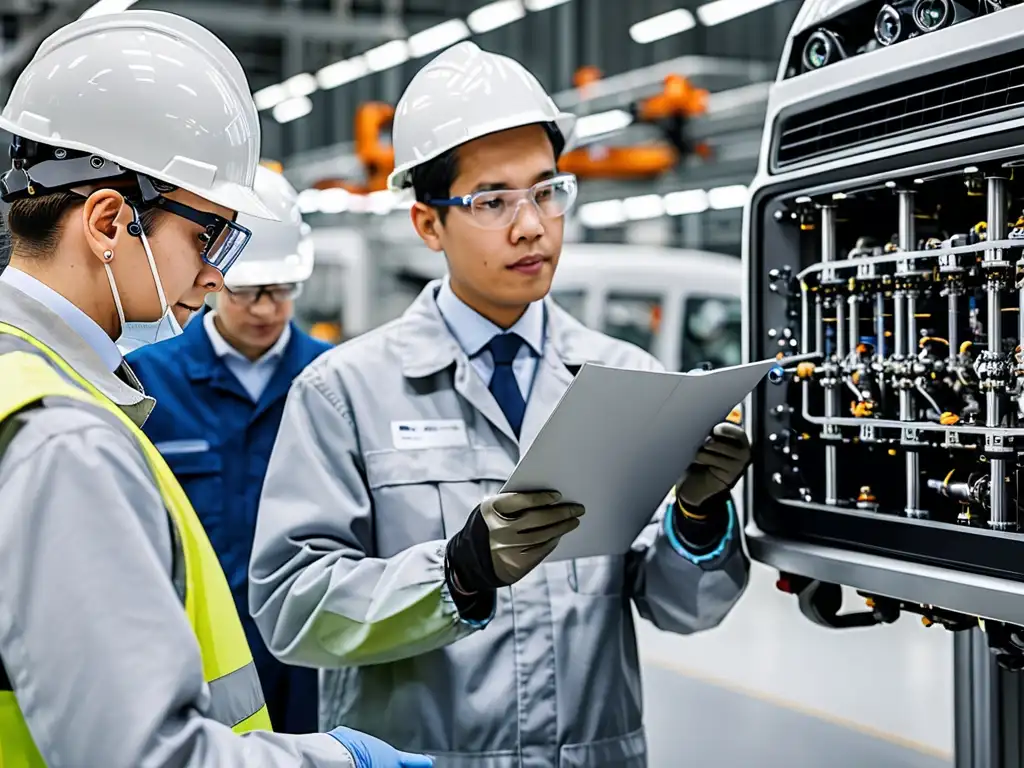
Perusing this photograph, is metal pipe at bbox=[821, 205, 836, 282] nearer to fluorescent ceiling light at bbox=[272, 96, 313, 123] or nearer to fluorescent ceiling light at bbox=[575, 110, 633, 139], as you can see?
fluorescent ceiling light at bbox=[575, 110, 633, 139]

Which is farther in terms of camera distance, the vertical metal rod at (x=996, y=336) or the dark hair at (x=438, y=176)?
the dark hair at (x=438, y=176)

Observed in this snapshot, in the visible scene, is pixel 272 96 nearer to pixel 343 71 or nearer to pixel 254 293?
pixel 343 71

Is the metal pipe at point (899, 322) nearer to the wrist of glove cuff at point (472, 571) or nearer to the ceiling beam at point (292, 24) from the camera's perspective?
the wrist of glove cuff at point (472, 571)

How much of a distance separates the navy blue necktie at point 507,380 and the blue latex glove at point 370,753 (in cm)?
91

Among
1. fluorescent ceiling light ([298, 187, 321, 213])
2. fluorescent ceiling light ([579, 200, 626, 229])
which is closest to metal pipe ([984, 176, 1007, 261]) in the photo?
fluorescent ceiling light ([298, 187, 321, 213])

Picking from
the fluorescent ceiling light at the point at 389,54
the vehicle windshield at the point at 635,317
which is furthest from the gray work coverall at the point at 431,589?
the fluorescent ceiling light at the point at 389,54

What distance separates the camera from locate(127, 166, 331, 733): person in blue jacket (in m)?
2.92

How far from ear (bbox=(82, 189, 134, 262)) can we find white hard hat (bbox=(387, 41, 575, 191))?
0.90 metres

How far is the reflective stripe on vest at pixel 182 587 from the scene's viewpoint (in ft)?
3.59

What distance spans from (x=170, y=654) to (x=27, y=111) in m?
0.67

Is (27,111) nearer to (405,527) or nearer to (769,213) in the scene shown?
(405,527)

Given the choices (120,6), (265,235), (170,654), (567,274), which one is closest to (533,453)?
(170,654)

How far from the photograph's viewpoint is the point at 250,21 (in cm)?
1228

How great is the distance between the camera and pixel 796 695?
16.6 ft
